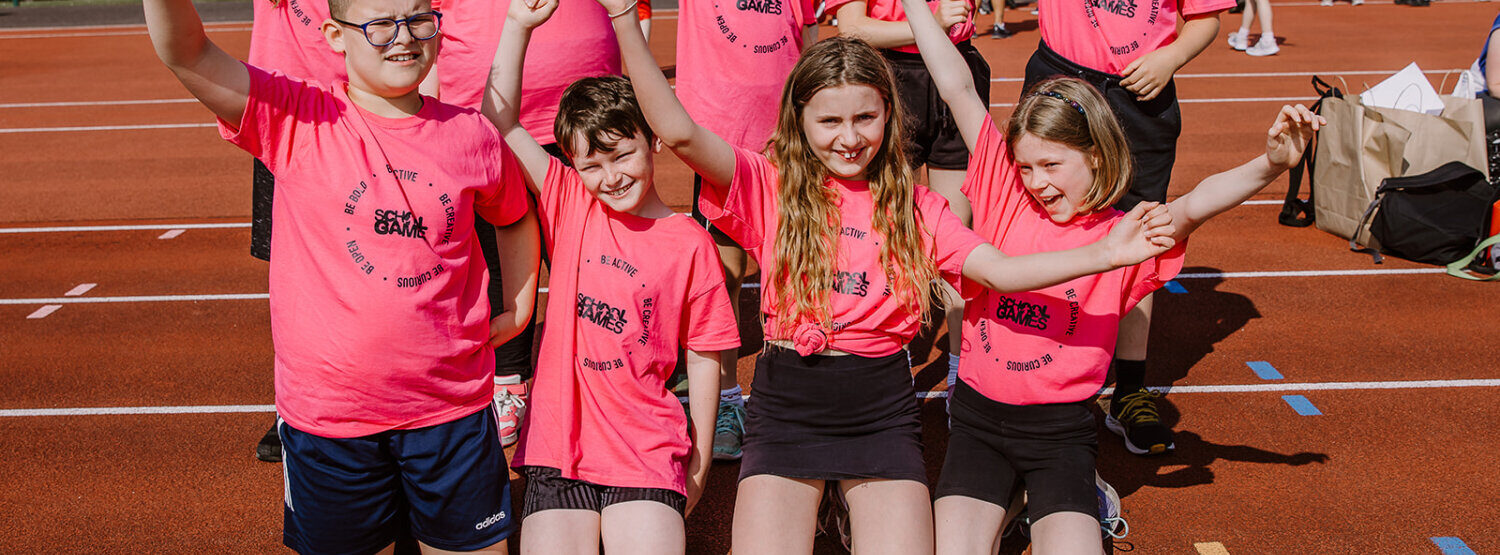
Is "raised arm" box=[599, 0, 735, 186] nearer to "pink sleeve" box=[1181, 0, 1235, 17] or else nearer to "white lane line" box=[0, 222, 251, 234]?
"pink sleeve" box=[1181, 0, 1235, 17]

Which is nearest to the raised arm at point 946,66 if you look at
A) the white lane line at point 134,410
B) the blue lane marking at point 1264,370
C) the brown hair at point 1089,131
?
the brown hair at point 1089,131

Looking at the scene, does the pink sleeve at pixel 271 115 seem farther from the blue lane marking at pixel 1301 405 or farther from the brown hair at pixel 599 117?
the blue lane marking at pixel 1301 405

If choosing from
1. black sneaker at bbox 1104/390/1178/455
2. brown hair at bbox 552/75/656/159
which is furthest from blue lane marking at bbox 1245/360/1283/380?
brown hair at bbox 552/75/656/159

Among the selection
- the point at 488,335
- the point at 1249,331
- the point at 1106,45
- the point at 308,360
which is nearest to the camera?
the point at 308,360

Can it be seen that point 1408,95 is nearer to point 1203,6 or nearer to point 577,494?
point 1203,6

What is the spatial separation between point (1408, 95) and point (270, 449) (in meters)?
5.79

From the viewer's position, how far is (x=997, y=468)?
2.82 meters

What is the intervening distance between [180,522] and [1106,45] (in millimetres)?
3375

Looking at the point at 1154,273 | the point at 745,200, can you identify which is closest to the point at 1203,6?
the point at 1154,273

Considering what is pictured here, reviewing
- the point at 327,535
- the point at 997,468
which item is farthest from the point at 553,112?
the point at 997,468

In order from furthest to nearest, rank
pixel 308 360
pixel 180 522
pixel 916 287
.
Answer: pixel 180 522 → pixel 916 287 → pixel 308 360

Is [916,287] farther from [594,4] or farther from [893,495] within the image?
[594,4]

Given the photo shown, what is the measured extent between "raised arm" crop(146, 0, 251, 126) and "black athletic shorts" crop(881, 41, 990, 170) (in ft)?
7.20

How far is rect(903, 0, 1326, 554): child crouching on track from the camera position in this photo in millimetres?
2750
